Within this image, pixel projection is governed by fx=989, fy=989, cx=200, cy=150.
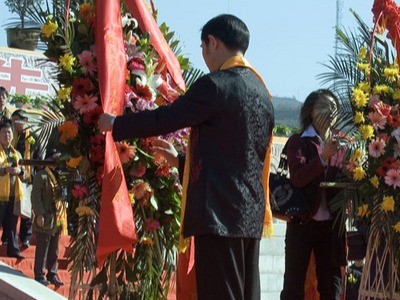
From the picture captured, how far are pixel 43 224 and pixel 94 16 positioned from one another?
13.5ft

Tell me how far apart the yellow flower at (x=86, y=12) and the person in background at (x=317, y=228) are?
185 cm

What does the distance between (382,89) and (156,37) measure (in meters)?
1.44

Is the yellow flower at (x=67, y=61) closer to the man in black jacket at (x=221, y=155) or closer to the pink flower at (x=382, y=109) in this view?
the man in black jacket at (x=221, y=155)

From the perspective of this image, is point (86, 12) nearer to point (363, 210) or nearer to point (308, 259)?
point (363, 210)

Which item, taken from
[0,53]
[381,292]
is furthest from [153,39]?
[0,53]

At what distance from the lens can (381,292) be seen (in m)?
6.14

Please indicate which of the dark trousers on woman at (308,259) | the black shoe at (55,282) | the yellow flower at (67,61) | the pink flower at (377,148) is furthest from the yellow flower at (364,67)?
the black shoe at (55,282)

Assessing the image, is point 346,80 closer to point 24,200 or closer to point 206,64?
point 206,64

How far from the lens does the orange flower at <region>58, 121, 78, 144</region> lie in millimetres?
5211

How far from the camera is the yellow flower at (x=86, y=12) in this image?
214 inches

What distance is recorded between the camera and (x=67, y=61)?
5230 millimetres

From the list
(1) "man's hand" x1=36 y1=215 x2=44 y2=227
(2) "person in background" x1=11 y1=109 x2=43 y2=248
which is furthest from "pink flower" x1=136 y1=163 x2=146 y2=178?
(2) "person in background" x1=11 y1=109 x2=43 y2=248

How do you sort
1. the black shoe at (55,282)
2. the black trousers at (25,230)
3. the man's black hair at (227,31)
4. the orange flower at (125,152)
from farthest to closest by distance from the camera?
the black trousers at (25,230) < the black shoe at (55,282) < the orange flower at (125,152) < the man's black hair at (227,31)

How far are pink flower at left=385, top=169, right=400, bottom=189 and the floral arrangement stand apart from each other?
0.28 m
